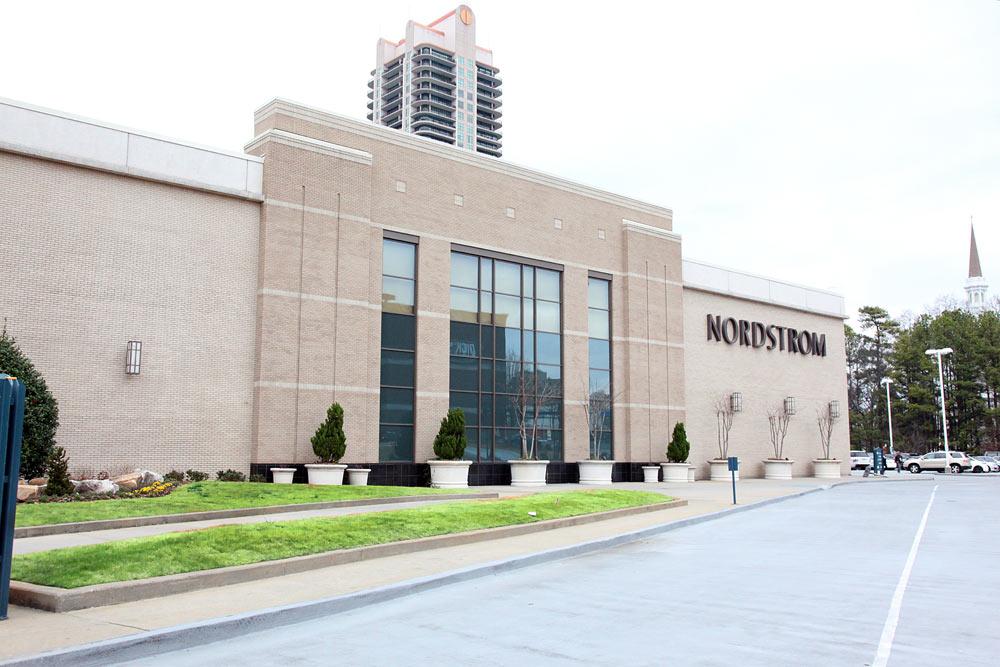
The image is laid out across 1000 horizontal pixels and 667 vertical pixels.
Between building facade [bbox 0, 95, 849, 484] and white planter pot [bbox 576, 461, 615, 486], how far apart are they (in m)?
0.60

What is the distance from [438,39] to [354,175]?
167858mm

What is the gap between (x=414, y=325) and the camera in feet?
102

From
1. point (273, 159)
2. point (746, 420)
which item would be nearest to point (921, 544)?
point (273, 159)

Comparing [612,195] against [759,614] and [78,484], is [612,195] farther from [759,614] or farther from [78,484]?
[759,614]

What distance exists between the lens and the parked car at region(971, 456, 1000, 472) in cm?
6284

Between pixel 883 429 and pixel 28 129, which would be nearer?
pixel 28 129

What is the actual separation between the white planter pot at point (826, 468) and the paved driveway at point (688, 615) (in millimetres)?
33621

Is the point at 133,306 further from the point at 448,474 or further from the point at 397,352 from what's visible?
the point at 448,474

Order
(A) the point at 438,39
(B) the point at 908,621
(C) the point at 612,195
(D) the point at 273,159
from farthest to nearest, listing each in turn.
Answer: (A) the point at 438,39 → (C) the point at 612,195 → (D) the point at 273,159 → (B) the point at 908,621

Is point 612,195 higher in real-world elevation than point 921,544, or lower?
higher

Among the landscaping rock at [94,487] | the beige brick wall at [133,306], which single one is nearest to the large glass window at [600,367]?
the beige brick wall at [133,306]

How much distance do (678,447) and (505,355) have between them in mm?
9462

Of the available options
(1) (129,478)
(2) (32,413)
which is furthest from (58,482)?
(1) (129,478)

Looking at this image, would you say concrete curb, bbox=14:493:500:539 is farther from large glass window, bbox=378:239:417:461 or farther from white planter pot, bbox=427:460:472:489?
large glass window, bbox=378:239:417:461
